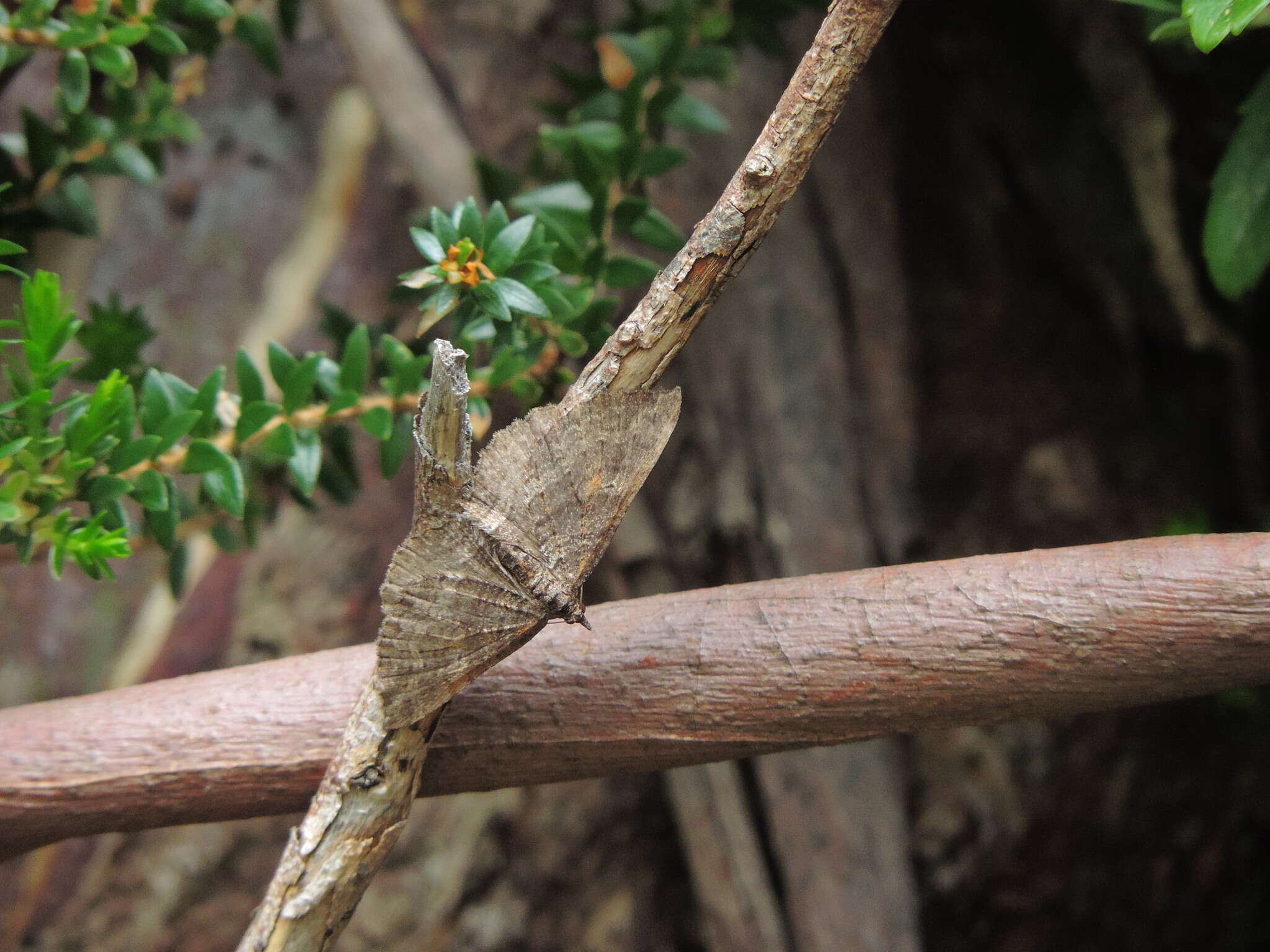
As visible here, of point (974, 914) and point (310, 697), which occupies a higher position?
point (310, 697)

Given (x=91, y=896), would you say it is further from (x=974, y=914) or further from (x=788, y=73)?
(x=788, y=73)

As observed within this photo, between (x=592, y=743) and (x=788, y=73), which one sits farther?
(x=788, y=73)

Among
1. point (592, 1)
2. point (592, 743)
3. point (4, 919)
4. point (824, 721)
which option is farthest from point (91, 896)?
point (592, 1)

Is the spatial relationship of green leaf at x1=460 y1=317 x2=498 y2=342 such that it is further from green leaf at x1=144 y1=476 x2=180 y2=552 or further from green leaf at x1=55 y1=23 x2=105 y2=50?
green leaf at x1=55 y1=23 x2=105 y2=50

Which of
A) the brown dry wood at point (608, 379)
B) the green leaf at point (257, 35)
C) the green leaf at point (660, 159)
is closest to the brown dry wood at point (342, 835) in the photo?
the brown dry wood at point (608, 379)

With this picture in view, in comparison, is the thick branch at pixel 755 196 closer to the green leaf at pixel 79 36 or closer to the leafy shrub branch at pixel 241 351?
the leafy shrub branch at pixel 241 351

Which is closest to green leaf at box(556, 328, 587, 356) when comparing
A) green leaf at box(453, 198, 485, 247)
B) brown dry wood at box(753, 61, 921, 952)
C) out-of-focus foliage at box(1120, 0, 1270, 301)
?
green leaf at box(453, 198, 485, 247)

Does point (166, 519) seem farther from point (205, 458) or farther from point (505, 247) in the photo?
point (505, 247)

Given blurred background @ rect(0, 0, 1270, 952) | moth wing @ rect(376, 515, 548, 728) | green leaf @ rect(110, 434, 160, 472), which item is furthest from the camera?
blurred background @ rect(0, 0, 1270, 952)
